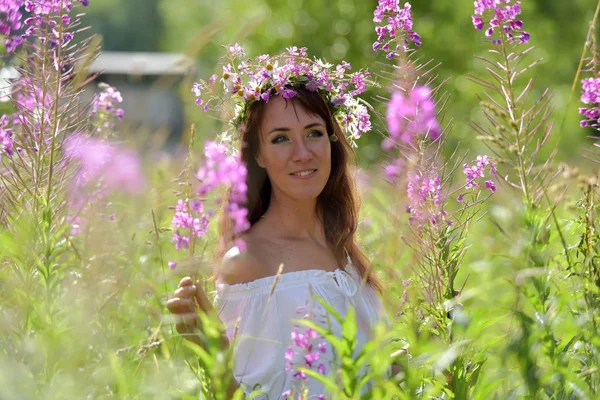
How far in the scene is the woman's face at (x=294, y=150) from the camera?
3.54m

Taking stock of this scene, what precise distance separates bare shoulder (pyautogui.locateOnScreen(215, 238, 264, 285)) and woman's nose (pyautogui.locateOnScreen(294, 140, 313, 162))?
1.46 feet

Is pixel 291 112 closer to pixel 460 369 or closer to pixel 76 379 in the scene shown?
pixel 460 369

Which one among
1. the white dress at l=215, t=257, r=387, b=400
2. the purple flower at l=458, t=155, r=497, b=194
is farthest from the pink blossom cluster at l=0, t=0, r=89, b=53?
the purple flower at l=458, t=155, r=497, b=194

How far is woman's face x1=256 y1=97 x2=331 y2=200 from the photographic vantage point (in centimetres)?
354

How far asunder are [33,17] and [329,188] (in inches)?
64.9

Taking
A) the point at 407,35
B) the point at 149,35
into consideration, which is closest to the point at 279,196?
the point at 407,35

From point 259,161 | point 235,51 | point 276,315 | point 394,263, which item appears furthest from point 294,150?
point 394,263

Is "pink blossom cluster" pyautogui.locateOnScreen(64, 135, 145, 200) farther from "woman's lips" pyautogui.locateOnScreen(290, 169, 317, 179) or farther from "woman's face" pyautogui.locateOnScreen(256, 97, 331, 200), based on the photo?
"woman's lips" pyautogui.locateOnScreen(290, 169, 317, 179)

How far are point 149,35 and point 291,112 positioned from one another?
67.6m

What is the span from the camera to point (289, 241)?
3.63 meters

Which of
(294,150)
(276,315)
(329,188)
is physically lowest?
(276,315)

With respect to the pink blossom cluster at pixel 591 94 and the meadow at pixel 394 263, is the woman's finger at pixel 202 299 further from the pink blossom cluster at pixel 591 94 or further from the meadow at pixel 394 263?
the pink blossom cluster at pixel 591 94

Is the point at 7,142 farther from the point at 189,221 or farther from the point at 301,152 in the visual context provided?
the point at 301,152

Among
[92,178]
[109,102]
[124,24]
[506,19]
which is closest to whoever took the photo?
[506,19]
